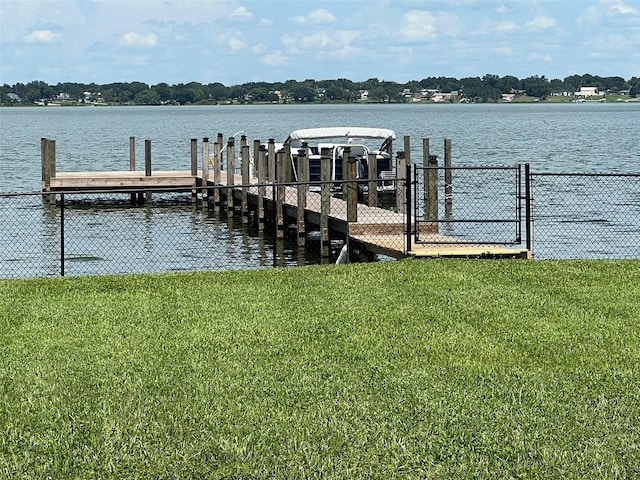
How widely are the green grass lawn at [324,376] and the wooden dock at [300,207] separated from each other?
10.3 feet

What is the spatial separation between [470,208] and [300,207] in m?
11.7

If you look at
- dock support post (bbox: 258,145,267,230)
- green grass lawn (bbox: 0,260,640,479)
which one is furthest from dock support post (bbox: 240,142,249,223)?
green grass lawn (bbox: 0,260,640,479)

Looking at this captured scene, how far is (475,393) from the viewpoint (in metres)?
8.97

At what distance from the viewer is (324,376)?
9531 millimetres

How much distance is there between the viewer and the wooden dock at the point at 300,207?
1756cm

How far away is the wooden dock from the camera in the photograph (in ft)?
57.6

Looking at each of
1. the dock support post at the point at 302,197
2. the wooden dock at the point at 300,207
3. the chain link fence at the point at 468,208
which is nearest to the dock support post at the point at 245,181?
the wooden dock at the point at 300,207

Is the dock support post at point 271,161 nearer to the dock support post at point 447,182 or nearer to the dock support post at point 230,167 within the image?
the dock support post at point 230,167

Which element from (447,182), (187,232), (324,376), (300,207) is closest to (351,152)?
(447,182)

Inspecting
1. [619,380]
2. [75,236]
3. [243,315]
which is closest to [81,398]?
[243,315]

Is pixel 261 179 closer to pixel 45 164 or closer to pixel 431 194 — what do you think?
pixel 431 194

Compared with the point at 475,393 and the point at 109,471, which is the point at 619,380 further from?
the point at 109,471

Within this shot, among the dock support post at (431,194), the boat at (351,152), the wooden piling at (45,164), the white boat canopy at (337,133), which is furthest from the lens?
the white boat canopy at (337,133)

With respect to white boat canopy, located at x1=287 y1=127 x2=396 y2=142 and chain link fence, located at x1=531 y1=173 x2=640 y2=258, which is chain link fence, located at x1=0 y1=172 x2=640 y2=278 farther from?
white boat canopy, located at x1=287 y1=127 x2=396 y2=142
